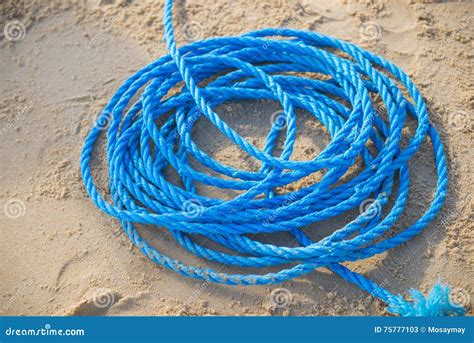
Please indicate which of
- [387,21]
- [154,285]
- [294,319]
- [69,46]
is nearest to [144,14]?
[69,46]

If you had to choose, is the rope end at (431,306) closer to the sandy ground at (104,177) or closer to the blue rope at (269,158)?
the blue rope at (269,158)

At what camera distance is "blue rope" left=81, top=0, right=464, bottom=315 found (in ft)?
9.87

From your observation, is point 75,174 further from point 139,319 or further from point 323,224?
point 323,224

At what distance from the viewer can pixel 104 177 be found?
344 centimetres

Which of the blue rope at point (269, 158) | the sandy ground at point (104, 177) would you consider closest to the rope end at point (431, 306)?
the blue rope at point (269, 158)

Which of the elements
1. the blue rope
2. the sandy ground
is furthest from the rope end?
the sandy ground

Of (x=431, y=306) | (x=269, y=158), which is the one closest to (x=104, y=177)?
(x=269, y=158)

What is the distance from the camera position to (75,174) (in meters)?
3.45

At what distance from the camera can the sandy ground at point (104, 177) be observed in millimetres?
3020

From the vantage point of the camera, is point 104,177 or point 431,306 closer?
point 431,306

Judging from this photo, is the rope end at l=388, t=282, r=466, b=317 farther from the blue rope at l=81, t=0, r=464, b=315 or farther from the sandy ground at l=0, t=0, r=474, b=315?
the sandy ground at l=0, t=0, r=474, b=315

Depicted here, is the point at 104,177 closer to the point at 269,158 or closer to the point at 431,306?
the point at 269,158

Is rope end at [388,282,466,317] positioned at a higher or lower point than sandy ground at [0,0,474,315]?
lower

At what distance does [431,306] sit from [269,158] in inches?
41.4
